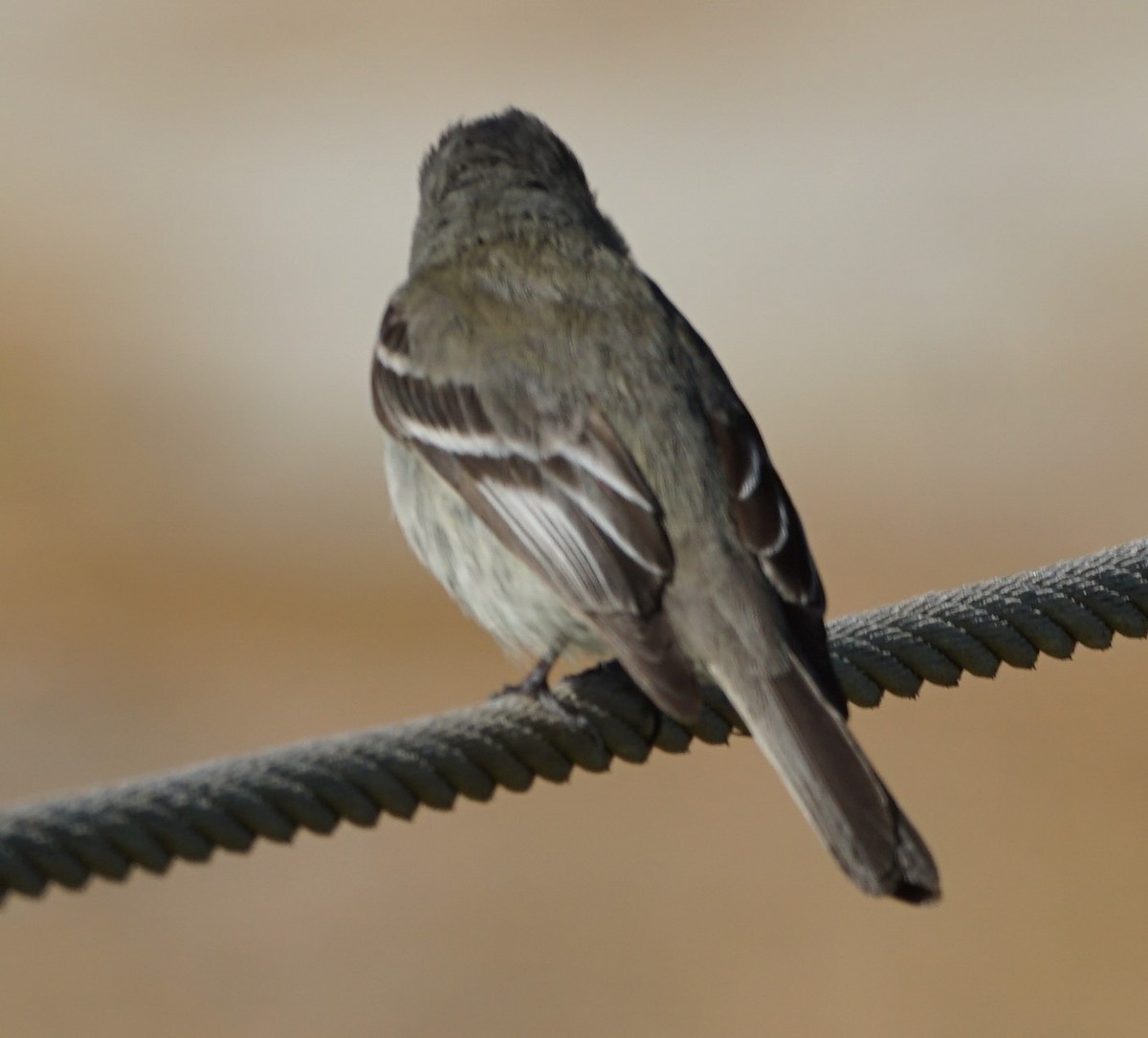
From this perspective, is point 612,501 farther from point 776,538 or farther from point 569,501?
point 776,538

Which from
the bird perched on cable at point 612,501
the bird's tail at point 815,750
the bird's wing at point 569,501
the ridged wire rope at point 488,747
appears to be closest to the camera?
the ridged wire rope at point 488,747

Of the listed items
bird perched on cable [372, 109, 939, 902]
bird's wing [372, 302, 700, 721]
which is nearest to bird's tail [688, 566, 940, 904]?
bird perched on cable [372, 109, 939, 902]

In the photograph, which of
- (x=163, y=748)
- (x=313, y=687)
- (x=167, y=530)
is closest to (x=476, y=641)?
(x=313, y=687)

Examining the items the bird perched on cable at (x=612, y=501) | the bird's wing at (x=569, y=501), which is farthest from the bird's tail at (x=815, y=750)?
the bird's wing at (x=569, y=501)

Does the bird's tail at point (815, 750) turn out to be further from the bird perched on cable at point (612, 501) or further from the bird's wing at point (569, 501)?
the bird's wing at point (569, 501)

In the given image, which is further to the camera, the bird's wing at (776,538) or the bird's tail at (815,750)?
the bird's wing at (776,538)

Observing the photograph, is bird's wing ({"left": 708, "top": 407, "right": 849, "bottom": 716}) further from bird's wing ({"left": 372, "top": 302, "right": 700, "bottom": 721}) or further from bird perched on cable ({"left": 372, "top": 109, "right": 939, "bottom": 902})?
bird's wing ({"left": 372, "top": 302, "right": 700, "bottom": 721})

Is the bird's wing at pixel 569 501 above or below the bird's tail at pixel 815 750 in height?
above

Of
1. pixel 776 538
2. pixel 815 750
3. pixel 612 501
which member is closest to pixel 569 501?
pixel 612 501
